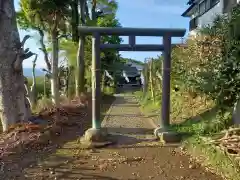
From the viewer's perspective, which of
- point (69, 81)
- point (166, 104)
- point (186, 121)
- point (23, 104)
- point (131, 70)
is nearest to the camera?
point (166, 104)

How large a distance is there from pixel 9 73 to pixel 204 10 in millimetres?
13776

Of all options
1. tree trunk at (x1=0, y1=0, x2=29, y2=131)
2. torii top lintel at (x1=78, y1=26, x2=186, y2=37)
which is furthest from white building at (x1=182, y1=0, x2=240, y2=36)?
tree trunk at (x1=0, y1=0, x2=29, y2=131)

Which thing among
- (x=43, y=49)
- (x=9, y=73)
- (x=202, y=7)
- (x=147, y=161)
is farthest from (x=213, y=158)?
(x=202, y=7)

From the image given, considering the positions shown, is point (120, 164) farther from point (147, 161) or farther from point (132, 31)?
A: point (132, 31)

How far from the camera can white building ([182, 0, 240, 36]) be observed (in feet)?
39.3

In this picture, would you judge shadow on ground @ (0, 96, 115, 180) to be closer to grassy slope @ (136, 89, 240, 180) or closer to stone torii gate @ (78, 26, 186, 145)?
stone torii gate @ (78, 26, 186, 145)

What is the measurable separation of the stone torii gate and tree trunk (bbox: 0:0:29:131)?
1.82m

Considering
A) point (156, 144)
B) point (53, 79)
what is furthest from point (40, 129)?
point (53, 79)

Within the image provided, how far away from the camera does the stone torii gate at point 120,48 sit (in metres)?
6.81

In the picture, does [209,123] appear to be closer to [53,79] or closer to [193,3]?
[53,79]

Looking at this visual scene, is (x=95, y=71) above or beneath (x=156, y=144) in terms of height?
above

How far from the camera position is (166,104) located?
716 centimetres

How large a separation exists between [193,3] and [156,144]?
15.8 meters

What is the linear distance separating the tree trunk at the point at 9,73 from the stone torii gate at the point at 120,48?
182cm
